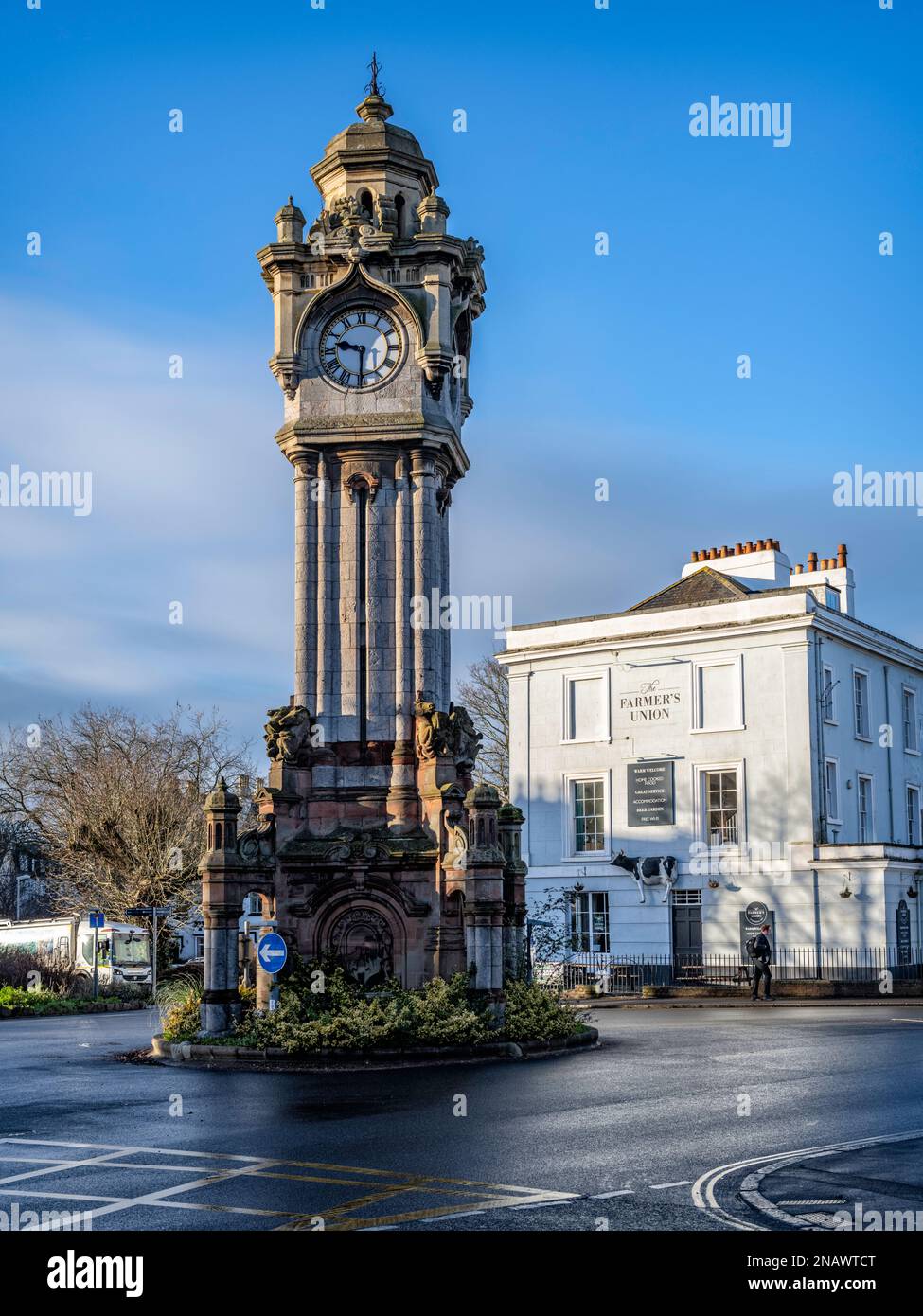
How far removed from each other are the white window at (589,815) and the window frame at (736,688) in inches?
151

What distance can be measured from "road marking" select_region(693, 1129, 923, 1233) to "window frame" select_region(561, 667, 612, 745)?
3312 cm

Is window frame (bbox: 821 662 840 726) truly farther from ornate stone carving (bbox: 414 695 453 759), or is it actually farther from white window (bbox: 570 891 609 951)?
ornate stone carving (bbox: 414 695 453 759)

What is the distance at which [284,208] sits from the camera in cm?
2517

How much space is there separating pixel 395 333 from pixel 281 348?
198 centimetres

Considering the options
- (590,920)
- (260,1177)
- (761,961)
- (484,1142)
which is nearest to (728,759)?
(590,920)

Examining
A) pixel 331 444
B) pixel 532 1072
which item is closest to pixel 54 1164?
pixel 532 1072

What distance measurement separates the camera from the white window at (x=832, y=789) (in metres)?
41.7

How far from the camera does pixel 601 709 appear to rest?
45781 mm

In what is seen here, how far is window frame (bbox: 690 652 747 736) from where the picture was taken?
4266cm

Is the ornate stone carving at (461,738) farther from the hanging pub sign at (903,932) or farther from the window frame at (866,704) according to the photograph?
the window frame at (866,704)

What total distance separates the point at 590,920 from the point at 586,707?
678cm

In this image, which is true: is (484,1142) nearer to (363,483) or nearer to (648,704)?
(363,483)

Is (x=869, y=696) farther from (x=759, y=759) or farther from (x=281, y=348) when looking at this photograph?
(x=281, y=348)

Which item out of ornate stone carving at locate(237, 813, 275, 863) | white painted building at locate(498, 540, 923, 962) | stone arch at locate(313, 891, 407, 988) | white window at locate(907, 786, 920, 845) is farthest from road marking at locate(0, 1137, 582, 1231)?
white window at locate(907, 786, 920, 845)
